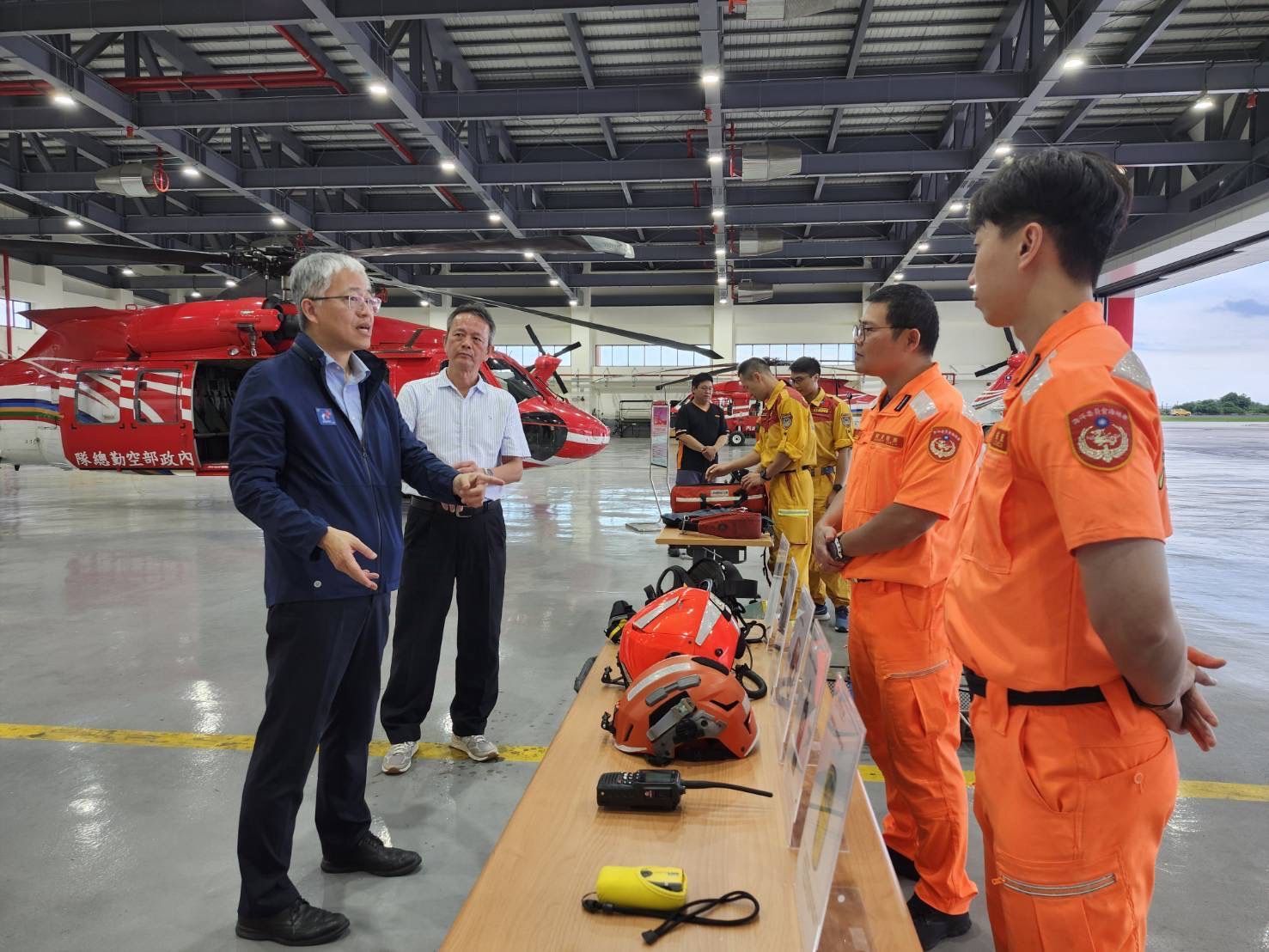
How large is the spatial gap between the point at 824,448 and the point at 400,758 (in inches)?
141

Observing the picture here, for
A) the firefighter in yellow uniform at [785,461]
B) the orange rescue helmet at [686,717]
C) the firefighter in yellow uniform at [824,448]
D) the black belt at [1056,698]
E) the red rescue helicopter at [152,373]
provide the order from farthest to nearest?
1. the red rescue helicopter at [152,373]
2. the firefighter in yellow uniform at [824,448]
3. the firefighter in yellow uniform at [785,461]
4. the orange rescue helmet at [686,717]
5. the black belt at [1056,698]

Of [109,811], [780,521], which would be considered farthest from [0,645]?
[780,521]

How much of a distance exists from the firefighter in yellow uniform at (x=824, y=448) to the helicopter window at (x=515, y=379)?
524cm

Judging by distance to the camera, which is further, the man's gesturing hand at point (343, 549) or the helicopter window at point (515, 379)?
the helicopter window at point (515, 379)

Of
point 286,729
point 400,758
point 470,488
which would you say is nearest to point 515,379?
point 400,758

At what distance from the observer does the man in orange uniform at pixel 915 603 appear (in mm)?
1922

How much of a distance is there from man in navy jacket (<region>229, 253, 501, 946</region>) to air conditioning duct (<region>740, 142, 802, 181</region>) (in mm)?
9537

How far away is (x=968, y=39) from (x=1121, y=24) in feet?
6.05

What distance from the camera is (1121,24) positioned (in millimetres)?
9289

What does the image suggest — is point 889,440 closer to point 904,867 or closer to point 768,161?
point 904,867

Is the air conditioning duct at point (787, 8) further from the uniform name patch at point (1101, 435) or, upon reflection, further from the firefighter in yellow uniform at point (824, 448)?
the uniform name patch at point (1101, 435)

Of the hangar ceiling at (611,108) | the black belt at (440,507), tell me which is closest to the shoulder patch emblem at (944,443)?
the black belt at (440,507)

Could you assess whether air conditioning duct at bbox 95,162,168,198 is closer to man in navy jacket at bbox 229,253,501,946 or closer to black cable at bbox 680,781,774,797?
man in navy jacket at bbox 229,253,501,946

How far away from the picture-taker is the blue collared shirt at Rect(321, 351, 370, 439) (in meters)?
2.03
